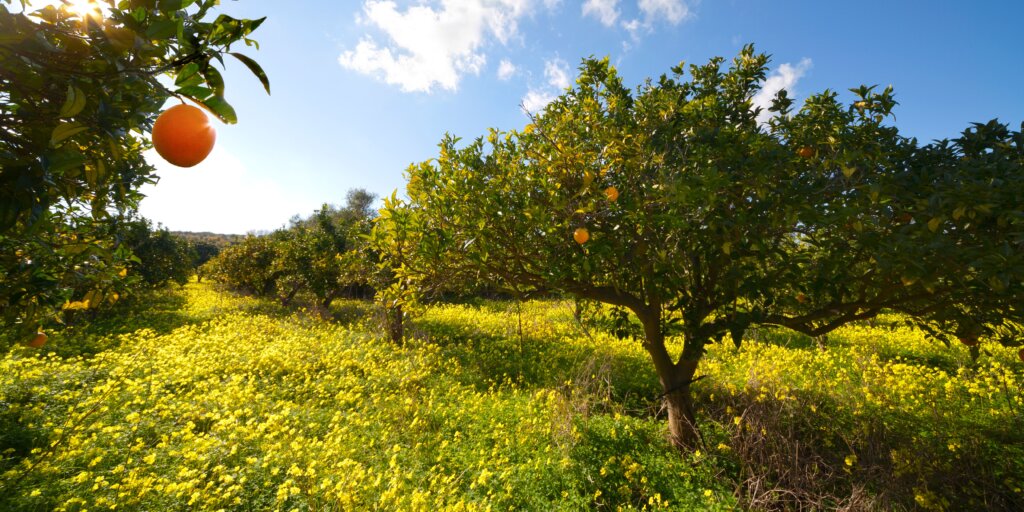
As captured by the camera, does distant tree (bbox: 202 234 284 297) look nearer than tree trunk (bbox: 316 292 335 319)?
No

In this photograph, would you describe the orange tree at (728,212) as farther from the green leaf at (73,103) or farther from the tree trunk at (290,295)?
the tree trunk at (290,295)

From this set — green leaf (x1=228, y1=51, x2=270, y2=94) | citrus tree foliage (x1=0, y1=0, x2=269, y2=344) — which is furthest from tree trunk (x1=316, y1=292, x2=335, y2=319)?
green leaf (x1=228, y1=51, x2=270, y2=94)

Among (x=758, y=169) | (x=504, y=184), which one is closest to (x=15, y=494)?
(x=504, y=184)

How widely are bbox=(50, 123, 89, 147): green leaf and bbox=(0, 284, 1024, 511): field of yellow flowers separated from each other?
3091mm

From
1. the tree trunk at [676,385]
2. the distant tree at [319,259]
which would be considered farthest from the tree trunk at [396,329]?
the tree trunk at [676,385]

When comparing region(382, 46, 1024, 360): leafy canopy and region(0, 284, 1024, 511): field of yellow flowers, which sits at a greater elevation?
region(382, 46, 1024, 360): leafy canopy

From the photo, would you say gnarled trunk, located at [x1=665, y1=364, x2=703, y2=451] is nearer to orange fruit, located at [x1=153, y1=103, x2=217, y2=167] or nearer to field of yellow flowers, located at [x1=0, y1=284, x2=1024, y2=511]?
field of yellow flowers, located at [x1=0, y1=284, x2=1024, y2=511]

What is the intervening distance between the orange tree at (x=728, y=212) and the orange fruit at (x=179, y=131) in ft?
6.58

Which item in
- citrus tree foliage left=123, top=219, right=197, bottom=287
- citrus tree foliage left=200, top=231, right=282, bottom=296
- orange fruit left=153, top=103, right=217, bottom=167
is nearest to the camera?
orange fruit left=153, top=103, right=217, bottom=167

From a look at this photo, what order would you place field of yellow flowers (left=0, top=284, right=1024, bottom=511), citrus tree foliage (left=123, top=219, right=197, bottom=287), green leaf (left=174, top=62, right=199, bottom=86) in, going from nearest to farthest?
green leaf (left=174, top=62, right=199, bottom=86) → field of yellow flowers (left=0, top=284, right=1024, bottom=511) → citrus tree foliage (left=123, top=219, right=197, bottom=287)

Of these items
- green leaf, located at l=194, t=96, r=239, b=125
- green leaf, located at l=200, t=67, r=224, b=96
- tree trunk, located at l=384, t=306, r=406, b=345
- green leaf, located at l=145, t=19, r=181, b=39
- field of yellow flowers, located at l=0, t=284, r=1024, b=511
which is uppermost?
green leaf, located at l=145, t=19, r=181, b=39

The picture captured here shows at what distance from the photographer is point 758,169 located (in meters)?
2.53

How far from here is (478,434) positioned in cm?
478

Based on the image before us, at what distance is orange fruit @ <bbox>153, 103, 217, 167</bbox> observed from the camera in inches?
40.8
